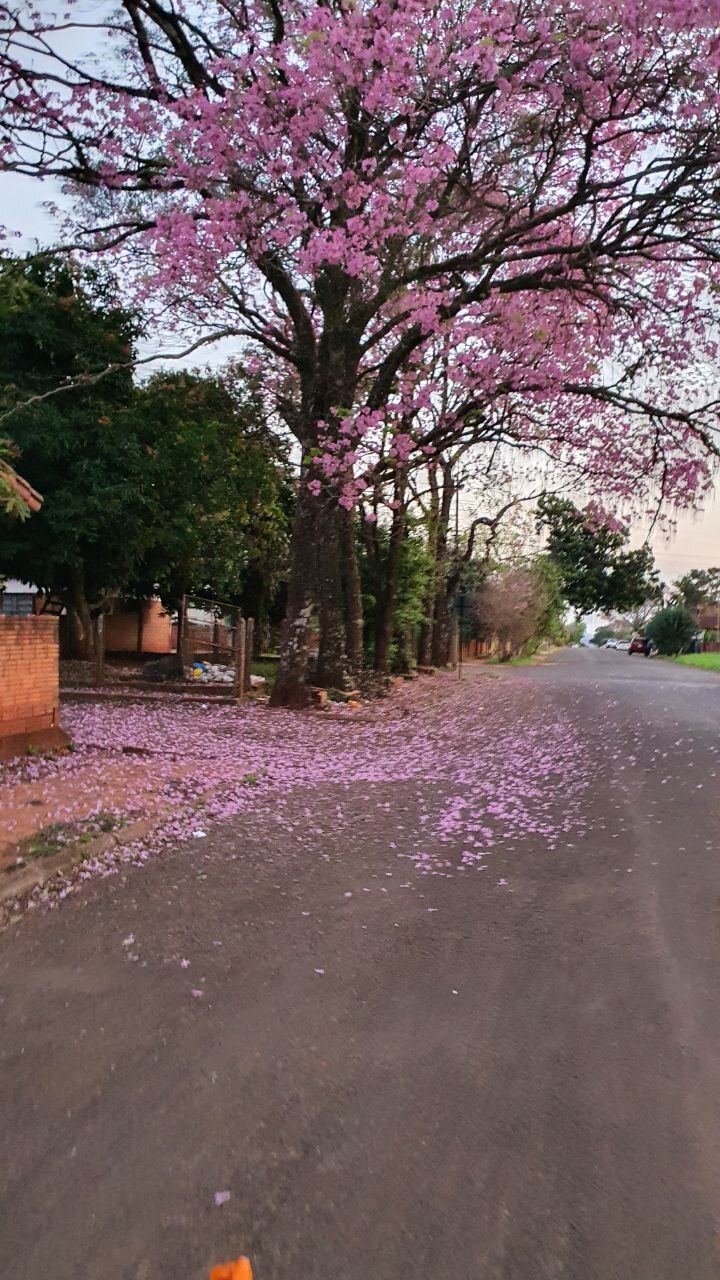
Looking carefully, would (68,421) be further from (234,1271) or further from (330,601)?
(234,1271)

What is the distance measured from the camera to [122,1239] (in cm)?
239

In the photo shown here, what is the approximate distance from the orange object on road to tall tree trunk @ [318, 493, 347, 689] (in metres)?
13.6

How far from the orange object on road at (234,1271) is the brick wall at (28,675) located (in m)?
7.70

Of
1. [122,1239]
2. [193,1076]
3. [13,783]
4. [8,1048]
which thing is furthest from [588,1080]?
[13,783]

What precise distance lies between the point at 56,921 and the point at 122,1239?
2869 mm

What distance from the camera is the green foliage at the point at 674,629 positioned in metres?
86.3

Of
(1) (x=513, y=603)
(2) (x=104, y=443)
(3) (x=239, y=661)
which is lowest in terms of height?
(3) (x=239, y=661)

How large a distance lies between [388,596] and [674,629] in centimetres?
6969

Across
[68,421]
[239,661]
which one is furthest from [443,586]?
[239,661]

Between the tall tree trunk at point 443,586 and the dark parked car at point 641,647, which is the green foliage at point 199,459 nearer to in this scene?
the tall tree trunk at point 443,586

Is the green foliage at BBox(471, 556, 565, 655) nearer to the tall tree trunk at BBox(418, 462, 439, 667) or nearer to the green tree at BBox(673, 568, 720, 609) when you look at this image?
the tall tree trunk at BBox(418, 462, 439, 667)

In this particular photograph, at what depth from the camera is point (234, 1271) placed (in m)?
2.21

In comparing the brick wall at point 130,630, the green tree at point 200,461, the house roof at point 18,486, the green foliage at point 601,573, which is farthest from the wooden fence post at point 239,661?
the green foliage at point 601,573

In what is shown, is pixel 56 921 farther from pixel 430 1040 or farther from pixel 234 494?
pixel 234 494
